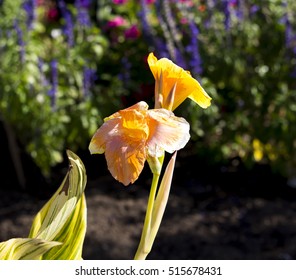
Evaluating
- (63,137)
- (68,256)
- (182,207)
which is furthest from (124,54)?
(68,256)

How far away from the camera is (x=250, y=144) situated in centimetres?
383

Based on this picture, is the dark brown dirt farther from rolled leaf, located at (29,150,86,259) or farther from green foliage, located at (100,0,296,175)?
rolled leaf, located at (29,150,86,259)

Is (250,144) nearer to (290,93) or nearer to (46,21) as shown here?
(290,93)

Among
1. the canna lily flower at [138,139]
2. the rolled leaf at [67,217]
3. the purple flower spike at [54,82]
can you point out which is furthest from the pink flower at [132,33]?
the canna lily flower at [138,139]

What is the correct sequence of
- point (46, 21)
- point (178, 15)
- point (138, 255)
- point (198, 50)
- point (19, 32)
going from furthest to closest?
point (46, 21)
point (178, 15)
point (198, 50)
point (19, 32)
point (138, 255)

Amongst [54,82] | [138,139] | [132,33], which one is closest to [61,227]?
[138,139]

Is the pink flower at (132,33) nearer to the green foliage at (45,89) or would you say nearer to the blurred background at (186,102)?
the blurred background at (186,102)

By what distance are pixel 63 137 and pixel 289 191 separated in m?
1.21

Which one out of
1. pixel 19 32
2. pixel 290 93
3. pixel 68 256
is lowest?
pixel 290 93

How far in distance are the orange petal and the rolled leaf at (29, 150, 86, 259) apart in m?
0.23

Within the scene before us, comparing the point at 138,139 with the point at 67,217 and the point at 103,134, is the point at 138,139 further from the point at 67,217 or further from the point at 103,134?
the point at 67,217

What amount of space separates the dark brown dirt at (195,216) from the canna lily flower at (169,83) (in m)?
2.04

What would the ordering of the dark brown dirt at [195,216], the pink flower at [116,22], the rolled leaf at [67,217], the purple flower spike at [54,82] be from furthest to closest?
1. the pink flower at [116,22]
2. the purple flower spike at [54,82]
3. the dark brown dirt at [195,216]
4. the rolled leaf at [67,217]

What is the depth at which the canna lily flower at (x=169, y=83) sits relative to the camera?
1.22 metres
